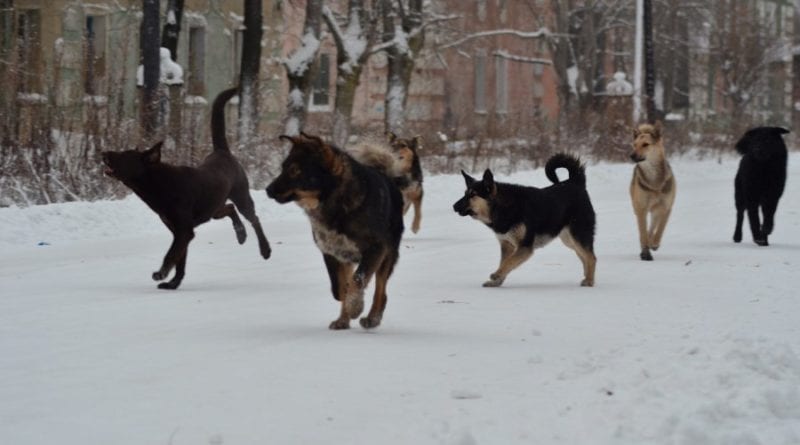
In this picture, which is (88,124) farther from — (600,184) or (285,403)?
(285,403)

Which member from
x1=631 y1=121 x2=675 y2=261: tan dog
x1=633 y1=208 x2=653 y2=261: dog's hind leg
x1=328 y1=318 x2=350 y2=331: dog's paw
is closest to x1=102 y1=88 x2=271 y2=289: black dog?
x1=328 y1=318 x2=350 y2=331: dog's paw

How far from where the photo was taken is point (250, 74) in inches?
1043

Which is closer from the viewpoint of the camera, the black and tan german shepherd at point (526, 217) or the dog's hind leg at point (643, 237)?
the black and tan german shepherd at point (526, 217)

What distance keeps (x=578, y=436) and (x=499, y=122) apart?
25.7 meters

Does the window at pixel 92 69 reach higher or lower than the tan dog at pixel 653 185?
higher

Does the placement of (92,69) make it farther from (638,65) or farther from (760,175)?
(638,65)

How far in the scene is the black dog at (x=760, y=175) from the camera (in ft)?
51.2

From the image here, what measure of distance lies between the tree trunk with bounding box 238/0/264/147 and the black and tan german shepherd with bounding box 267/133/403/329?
1472cm

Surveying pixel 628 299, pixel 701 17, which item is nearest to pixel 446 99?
pixel 701 17

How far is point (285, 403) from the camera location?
20.1 ft

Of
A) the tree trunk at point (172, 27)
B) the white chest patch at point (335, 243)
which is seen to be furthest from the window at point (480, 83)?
the white chest patch at point (335, 243)

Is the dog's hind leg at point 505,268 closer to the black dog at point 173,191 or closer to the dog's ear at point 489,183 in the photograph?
the dog's ear at point 489,183

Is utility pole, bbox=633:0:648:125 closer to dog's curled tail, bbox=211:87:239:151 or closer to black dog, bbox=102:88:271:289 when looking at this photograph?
dog's curled tail, bbox=211:87:239:151

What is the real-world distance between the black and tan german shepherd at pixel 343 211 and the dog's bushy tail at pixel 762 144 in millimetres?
8258
